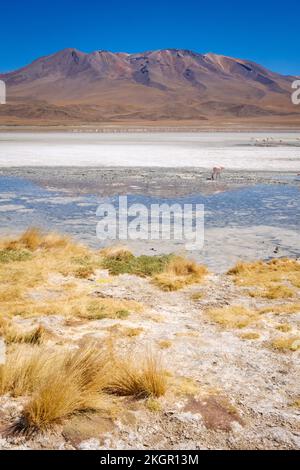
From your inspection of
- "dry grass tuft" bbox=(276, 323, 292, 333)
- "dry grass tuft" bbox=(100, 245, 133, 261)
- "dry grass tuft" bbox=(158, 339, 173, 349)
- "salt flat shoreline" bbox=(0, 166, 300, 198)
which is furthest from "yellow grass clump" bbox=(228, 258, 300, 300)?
"salt flat shoreline" bbox=(0, 166, 300, 198)

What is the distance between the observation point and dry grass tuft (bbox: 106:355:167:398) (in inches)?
185

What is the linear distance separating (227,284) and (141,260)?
187cm

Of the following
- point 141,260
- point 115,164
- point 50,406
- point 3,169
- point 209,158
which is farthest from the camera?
point 209,158

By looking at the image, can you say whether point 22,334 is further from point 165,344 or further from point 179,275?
point 179,275

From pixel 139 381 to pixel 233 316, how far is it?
2503 millimetres

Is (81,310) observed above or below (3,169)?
below

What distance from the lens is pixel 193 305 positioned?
7.50 meters

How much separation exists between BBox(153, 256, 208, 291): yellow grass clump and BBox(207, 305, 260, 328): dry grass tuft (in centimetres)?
125

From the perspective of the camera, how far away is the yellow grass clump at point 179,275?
8336mm

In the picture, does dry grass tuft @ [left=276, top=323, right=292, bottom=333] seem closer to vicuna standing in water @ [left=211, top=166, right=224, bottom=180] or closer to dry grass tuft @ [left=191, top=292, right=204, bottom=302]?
dry grass tuft @ [left=191, top=292, right=204, bottom=302]

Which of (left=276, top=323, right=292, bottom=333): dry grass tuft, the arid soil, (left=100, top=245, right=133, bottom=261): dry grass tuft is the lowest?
the arid soil

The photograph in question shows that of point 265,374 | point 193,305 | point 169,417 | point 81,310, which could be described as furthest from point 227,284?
point 169,417

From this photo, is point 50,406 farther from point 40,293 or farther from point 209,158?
point 209,158

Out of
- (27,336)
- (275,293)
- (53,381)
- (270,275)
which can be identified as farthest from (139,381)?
(270,275)
